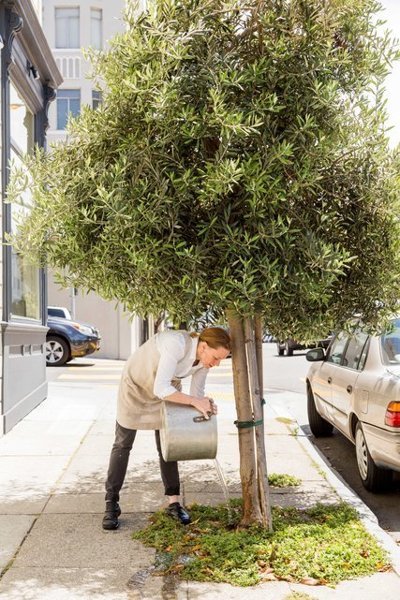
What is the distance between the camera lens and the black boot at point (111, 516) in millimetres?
5504

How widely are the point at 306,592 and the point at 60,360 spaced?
17.0m

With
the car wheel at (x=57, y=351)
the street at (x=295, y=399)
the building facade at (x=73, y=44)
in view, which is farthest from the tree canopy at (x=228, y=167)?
the building facade at (x=73, y=44)

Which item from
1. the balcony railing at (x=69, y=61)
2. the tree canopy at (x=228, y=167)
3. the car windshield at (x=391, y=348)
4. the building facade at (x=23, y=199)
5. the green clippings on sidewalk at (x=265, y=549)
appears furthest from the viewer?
the balcony railing at (x=69, y=61)

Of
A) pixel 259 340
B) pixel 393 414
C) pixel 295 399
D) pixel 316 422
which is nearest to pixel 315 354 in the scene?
pixel 316 422

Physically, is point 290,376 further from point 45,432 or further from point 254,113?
point 254,113

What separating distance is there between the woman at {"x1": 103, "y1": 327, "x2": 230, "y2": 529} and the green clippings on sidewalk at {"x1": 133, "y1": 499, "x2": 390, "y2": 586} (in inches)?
11.1

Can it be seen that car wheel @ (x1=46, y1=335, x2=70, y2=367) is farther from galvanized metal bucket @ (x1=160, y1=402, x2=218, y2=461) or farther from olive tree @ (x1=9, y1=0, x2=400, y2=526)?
galvanized metal bucket @ (x1=160, y1=402, x2=218, y2=461)

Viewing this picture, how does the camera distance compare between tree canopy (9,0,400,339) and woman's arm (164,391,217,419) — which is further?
woman's arm (164,391,217,419)

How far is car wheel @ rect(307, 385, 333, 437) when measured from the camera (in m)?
9.85

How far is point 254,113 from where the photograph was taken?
16.1 feet

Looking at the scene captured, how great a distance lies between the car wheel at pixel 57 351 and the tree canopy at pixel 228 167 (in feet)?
49.9

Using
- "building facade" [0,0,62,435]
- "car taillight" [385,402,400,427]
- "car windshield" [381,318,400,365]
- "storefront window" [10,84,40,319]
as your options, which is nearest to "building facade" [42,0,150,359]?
"building facade" [0,0,62,435]

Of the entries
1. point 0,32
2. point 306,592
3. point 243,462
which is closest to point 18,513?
point 243,462

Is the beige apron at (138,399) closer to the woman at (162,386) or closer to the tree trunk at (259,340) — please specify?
the woman at (162,386)
